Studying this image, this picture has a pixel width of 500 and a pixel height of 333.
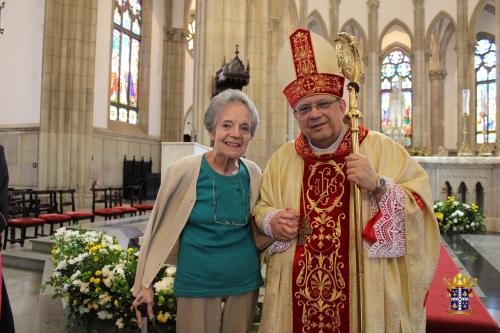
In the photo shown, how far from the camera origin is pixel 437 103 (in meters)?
26.5

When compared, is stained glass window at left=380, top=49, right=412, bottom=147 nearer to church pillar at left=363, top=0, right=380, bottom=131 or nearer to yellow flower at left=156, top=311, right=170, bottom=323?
church pillar at left=363, top=0, right=380, bottom=131

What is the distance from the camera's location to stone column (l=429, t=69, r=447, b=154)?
25938mm

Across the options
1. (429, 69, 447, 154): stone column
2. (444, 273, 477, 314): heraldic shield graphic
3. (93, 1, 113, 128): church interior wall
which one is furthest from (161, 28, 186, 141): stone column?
(444, 273, 477, 314): heraldic shield graphic

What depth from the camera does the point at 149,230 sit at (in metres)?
2.09

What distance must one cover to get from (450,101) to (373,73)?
536 cm

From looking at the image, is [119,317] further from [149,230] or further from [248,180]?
[248,180]

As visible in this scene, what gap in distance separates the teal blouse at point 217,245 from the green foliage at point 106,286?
1.13 m

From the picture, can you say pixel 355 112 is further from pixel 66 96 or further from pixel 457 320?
pixel 66 96

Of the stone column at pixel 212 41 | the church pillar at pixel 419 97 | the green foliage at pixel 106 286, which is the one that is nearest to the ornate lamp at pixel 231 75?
the stone column at pixel 212 41

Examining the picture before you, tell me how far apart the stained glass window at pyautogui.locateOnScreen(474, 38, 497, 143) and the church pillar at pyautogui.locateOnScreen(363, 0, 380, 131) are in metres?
5.18

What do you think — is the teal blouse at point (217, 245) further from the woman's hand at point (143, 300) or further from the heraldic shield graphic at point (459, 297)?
the heraldic shield graphic at point (459, 297)

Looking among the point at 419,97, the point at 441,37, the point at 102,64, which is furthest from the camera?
the point at 441,37

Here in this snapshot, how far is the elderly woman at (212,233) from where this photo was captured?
1.95 m

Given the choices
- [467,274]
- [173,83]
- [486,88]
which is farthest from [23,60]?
[486,88]
